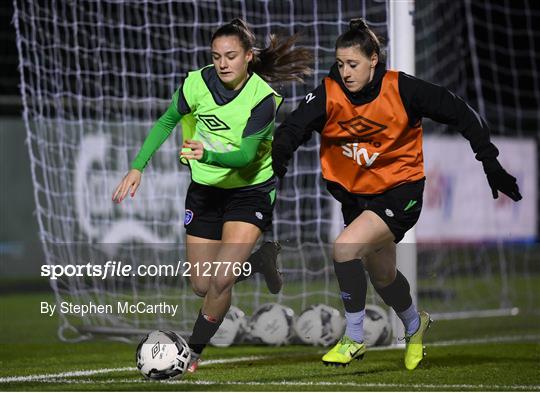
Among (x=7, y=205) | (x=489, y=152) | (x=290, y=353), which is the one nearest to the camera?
(x=489, y=152)

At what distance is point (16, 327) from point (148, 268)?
4.60ft

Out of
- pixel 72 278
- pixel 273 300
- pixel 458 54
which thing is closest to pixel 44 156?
pixel 72 278

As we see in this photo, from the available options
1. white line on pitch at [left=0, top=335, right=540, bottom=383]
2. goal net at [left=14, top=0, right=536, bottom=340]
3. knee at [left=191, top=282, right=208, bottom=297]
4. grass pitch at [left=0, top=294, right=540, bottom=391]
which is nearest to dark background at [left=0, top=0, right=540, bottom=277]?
goal net at [left=14, top=0, right=536, bottom=340]

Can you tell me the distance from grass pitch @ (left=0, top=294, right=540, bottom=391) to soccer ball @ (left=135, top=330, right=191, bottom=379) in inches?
3.0

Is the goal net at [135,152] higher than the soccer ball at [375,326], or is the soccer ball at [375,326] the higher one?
the goal net at [135,152]

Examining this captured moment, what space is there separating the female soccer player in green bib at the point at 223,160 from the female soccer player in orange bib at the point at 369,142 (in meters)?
0.24

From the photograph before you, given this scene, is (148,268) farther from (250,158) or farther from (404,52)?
(250,158)

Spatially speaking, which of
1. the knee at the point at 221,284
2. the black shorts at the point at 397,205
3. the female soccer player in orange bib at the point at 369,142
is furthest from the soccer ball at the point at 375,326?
the knee at the point at 221,284

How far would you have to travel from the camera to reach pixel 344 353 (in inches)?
249

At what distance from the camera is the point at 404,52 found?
868cm

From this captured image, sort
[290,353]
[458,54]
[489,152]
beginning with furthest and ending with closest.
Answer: [458,54]
[290,353]
[489,152]

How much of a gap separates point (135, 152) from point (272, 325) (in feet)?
15.9

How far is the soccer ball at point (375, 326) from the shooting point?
8.26 meters

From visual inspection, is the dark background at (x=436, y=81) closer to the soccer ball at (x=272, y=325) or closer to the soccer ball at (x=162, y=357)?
the soccer ball at (x=272, y=325)
